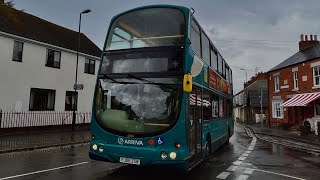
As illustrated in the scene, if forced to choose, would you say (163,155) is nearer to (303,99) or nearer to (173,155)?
(173,155)

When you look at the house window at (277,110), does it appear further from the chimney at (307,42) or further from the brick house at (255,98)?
the brick house at (255,98)

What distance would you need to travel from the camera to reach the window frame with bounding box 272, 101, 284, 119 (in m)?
32.9

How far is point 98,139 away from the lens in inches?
301

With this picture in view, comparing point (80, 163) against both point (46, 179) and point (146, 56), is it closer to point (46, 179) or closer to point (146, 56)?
point (46, 179)

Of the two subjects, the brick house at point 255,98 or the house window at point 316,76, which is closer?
the house window at point 316,76

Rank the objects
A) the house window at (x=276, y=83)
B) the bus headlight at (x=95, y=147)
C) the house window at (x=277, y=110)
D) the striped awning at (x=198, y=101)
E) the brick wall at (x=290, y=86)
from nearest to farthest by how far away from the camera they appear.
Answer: the bus headlight at (x=95, y=147)
the striped awning at (x=198, y=101)
the brick wall at (x=290, y=86)
the house window at (x=277, y=110)
the house window at (x=276, y=83)

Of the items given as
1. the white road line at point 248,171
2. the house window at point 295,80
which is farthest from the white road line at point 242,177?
the house window at point 295,80

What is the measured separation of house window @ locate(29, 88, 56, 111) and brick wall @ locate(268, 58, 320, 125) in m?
22.1

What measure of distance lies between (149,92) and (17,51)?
16.3 metres

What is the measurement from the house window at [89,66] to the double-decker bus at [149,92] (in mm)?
18983

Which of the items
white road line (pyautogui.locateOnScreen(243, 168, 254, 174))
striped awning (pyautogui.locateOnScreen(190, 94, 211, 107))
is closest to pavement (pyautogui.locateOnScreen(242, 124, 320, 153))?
white road line (pyautogui.locateOnScreen(243, 168, 254, 174))

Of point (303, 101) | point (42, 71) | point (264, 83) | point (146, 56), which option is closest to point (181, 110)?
point (146, 56)

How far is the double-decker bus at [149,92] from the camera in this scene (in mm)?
7129

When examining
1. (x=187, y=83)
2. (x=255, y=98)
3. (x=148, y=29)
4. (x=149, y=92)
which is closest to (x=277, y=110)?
(x=255, y=98)
